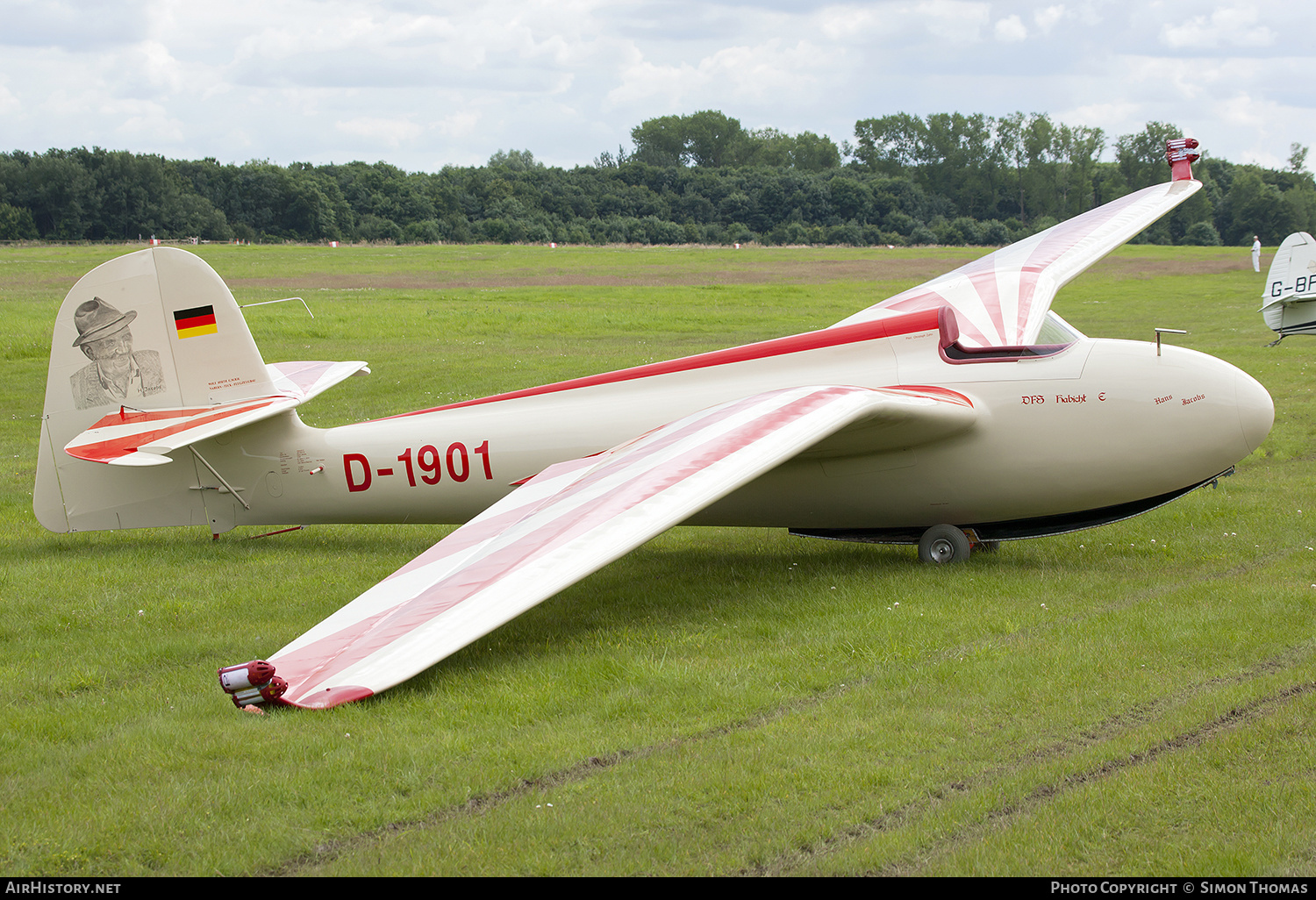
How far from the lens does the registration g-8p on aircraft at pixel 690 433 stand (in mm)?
7594

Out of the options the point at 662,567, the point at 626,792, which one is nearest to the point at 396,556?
the point at 662,567

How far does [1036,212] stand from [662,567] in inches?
5070

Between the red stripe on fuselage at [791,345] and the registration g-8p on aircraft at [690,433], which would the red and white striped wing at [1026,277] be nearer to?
the registration g-8p on aircraft at [690,433]

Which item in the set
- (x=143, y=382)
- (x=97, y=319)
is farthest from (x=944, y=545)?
(x=97, y=319)

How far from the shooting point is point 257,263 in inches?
2096

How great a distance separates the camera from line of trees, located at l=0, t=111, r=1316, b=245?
84562mm

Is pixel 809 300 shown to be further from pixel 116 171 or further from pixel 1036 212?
pixel 1036 212

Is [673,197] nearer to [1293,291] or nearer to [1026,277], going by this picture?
[1293,291]

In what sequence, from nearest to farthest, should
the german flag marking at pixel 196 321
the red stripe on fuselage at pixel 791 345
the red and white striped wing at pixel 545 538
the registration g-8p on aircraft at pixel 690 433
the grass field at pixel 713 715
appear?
the grass field at pixel 713 715, the red and white striped wing at pixel 545 538, the registration g-8p on aircraft at pixel 690 433, the red stripe on fuselage at pixel 791 345, the german flag marking at pixel 196 321

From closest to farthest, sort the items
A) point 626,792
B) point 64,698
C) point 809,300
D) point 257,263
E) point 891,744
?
point 626,792 < point 891,744 < point 64,698 < point 809,300 < point 257,263

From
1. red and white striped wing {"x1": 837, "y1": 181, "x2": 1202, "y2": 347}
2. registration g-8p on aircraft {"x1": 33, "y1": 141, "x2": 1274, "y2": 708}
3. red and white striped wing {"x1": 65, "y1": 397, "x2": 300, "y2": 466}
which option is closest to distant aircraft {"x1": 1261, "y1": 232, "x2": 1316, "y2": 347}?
red and white striped wing {"x1": 837, "y1": 181, "x2": 1202, "y2": 347}

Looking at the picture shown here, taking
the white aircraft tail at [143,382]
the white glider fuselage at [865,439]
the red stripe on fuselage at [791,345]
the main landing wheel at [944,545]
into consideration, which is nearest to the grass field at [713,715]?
the main landing wheel at [944,545]

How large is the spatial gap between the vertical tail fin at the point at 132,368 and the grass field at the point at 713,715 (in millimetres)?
533

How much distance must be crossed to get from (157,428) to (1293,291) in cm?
2303
